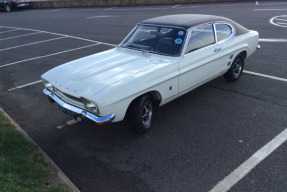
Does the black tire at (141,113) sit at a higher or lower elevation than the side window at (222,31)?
lower

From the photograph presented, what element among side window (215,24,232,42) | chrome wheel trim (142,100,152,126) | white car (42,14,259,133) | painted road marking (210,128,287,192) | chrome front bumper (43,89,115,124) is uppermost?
side window (215,24,232,42)

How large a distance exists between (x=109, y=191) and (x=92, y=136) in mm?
1300

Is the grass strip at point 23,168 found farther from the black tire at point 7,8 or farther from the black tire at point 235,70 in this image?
the black tire at point 7,8

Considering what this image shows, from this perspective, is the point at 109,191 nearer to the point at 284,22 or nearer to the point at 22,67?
the point at 22,67

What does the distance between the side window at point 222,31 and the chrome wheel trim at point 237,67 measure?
0.65m

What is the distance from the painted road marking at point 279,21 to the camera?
10651mm

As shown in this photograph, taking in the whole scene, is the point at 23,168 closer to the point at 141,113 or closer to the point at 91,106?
the point at 91,106

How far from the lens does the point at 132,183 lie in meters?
3.27

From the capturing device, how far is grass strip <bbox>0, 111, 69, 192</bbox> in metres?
3.02

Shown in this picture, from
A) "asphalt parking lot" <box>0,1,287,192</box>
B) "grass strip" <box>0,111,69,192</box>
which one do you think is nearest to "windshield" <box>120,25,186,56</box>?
"asphalt parking lot" <box>0,1,287,192</box>

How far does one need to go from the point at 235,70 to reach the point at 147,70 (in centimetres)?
271

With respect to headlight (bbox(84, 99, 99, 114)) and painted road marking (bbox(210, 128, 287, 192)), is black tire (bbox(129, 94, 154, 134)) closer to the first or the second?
headlight (bbox(84, 99, 99, 114))

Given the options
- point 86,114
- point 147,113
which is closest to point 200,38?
point 147,113

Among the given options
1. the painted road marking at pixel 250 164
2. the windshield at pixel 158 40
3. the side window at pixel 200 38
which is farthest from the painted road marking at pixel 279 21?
the painted road marking at pixel 250 164
